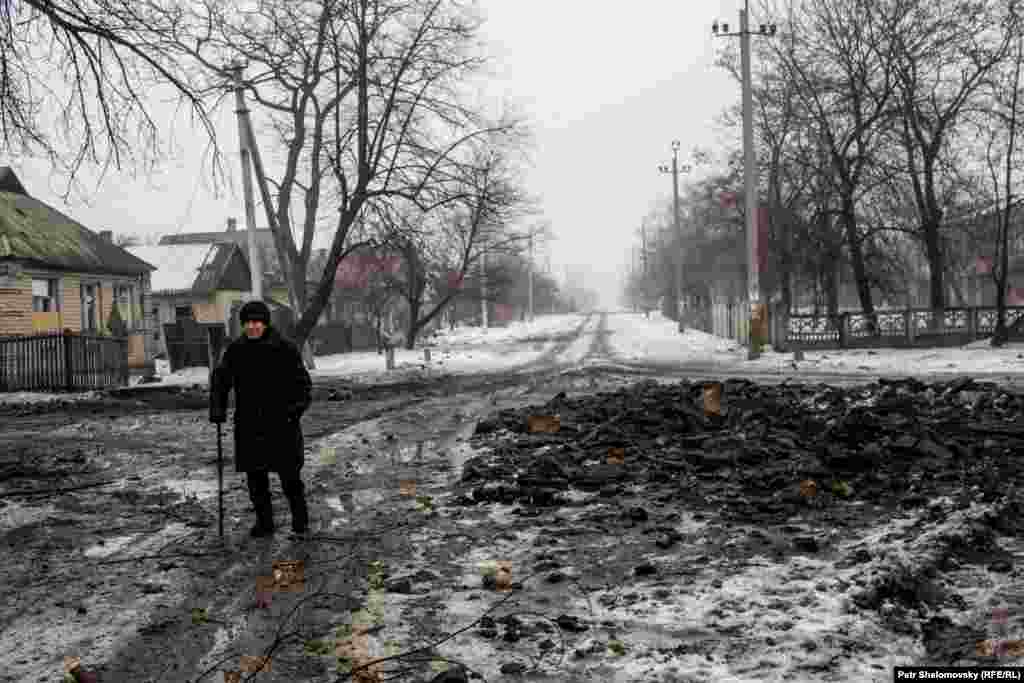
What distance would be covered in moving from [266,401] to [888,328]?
26.1 metres

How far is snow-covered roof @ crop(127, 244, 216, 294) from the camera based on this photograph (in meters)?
47.3

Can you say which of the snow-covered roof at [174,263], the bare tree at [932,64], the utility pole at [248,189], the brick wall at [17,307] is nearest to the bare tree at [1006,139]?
the bare tree at [932,64]

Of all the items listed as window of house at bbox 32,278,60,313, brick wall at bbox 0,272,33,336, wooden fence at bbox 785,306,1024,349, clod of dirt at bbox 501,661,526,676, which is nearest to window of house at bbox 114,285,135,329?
window of house at bbox 32,278,60,313

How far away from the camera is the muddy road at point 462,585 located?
370 cm

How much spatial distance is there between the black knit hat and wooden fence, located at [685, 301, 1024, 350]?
22808mm

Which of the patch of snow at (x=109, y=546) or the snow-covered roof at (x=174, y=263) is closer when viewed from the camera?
the patch of snow at (x=109, y=546)

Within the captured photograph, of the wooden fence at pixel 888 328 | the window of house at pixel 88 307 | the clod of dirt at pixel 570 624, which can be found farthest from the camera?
the window of house at pixel 88 307

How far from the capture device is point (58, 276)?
28.3 metres

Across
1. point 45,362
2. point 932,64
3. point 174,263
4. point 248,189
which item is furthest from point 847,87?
point 174,263

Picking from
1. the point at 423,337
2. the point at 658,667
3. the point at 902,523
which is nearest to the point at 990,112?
the point at 902,523

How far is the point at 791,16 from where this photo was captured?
94.1 ft

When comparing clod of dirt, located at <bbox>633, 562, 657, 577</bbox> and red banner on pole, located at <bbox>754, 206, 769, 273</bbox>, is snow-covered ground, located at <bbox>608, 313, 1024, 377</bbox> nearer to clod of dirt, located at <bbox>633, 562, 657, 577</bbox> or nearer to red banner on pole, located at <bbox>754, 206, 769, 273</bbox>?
red banner on pole, located at <bbox>754, 206, 769, 273</bbox>

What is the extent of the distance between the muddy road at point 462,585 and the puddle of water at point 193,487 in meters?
0.04

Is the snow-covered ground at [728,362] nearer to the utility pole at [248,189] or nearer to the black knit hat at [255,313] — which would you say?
the utility pole at [248,189]
